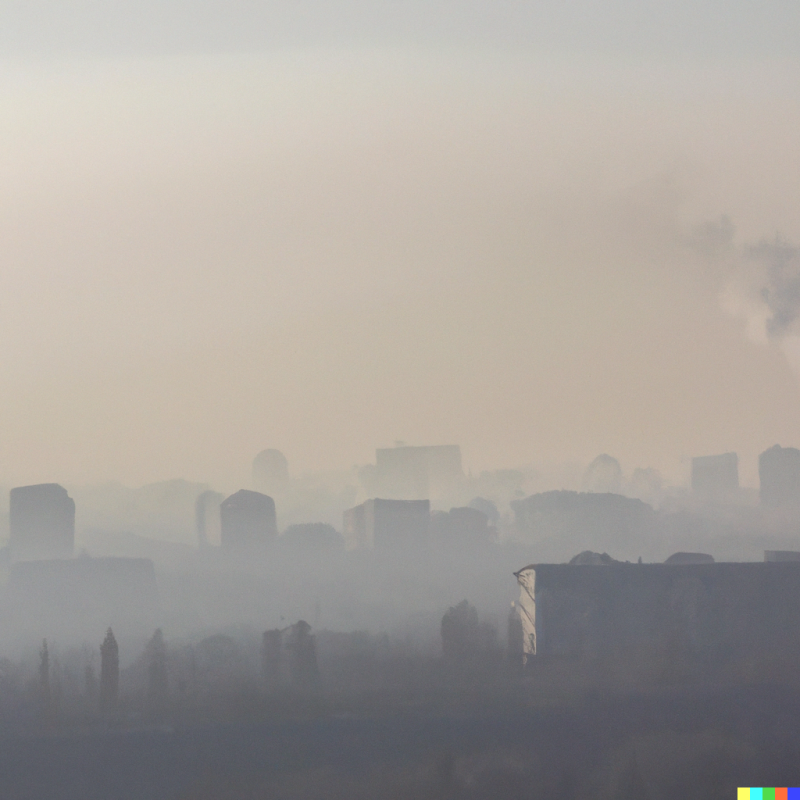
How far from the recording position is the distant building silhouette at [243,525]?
198ft

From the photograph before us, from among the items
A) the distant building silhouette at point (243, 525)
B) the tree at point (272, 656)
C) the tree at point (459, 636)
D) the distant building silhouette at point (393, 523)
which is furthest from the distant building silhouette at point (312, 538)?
the tree at point (272, 656)

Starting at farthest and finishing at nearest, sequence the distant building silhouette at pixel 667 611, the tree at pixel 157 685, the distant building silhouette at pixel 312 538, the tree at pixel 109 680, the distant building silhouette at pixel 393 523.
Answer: the distant building silhouette at pixel 312 538 < the distant building silhouette at pixel 393 523 < the distant building silhouette at pixel 667 611 < the tree at pixel 109 680 < the tree at pixel 157 685

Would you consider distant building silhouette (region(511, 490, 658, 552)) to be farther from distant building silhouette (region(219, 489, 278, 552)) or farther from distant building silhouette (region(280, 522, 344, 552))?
distant building silhouette (region(219, 489, 278, 552))

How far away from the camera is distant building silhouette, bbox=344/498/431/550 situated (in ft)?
188

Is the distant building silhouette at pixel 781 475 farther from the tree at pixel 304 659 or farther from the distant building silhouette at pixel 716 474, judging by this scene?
the tree at pixel 304 659

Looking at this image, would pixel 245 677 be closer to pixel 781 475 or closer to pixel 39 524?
pixel 39 524

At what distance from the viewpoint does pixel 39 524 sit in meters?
55.6

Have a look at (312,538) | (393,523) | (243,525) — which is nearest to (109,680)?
(393,523)

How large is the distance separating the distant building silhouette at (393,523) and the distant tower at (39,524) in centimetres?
1368

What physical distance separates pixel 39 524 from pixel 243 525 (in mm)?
9912

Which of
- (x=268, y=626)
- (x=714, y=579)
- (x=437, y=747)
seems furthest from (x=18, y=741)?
(x=268, y=626)

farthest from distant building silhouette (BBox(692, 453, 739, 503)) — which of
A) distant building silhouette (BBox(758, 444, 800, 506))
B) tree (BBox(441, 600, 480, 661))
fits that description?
tree (BBox(441, 600, 480, 661))

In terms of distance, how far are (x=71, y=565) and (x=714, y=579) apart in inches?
1108

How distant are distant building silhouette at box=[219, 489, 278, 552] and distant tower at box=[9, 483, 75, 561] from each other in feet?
25.6
